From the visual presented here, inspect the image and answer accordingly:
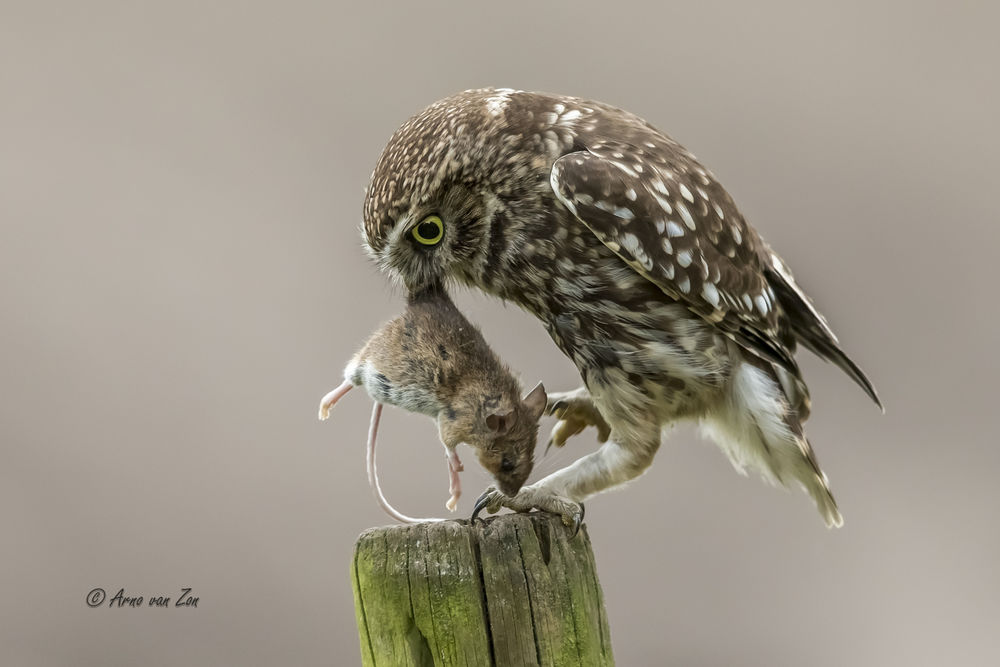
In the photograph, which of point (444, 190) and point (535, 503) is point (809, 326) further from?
point (444, 190)

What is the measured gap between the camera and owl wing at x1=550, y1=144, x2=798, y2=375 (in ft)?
6.39

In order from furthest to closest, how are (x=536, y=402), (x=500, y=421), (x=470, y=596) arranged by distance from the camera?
1. (x=536, y=402)
2. (x=500, y=421)
3. (x=470, y=596)

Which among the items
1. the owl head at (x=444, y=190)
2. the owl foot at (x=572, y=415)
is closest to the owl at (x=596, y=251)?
the owl head at (x=444, y=190)

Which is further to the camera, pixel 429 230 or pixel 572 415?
pixel 572 415

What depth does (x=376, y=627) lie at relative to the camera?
1694mm

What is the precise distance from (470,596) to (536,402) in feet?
1.68

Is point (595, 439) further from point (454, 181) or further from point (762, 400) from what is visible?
point (454, 181)

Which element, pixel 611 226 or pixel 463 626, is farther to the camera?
pixel 611 226

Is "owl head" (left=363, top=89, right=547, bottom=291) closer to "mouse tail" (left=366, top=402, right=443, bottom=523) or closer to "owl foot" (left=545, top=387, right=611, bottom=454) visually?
"mouse tail" (left=366, top=402, right=443, bottom=523)

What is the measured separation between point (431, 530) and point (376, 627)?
0.65 feet

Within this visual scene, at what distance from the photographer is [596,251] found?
2.01 meters

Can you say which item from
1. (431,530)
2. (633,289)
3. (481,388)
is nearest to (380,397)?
(481,388)

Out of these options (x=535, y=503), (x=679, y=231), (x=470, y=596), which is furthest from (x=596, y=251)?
(x=470, y=596)

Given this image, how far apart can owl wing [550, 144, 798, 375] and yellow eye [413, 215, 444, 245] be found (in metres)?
0.24
